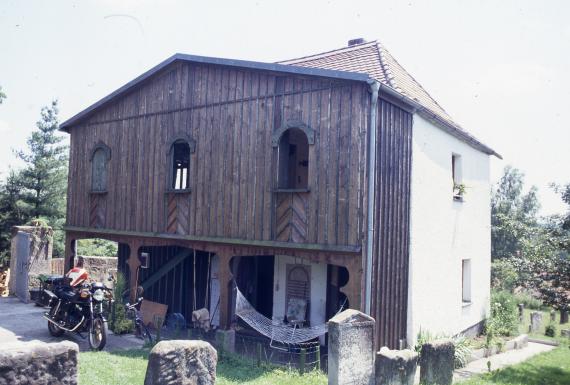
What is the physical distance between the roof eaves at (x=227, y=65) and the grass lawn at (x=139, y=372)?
5.31 m

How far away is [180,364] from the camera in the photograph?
18.1ft

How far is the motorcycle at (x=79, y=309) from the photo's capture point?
9.87 meters

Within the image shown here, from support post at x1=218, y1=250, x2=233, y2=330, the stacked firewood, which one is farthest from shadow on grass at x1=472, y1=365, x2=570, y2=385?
the stacked firewood

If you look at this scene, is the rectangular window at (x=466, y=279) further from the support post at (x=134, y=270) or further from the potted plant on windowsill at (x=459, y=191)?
the support post at (x=134, y=270)

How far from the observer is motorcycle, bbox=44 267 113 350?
9.87 meters

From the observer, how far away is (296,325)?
38.5ft

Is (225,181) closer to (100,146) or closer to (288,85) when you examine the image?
(288,85)

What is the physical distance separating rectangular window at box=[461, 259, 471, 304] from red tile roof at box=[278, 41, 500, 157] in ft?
11.2

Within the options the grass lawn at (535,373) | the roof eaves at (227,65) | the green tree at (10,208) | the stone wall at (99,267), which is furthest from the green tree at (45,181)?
the grass lawn at (535,373)

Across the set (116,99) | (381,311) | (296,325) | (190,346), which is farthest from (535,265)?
(116,99)

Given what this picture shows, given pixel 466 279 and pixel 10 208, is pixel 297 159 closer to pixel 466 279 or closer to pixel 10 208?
pixel 466 279

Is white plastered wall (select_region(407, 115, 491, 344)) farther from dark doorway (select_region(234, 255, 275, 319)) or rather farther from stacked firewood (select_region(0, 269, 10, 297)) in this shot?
stacked firewood (select_region(0, 269, 10, 297))

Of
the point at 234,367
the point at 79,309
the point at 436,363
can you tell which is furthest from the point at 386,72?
the point at 79,309

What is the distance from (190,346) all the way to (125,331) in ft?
22.3
